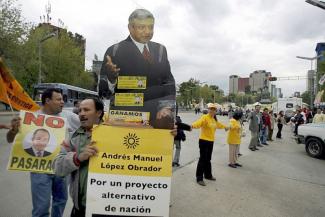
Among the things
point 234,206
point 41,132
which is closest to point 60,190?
point 41,132

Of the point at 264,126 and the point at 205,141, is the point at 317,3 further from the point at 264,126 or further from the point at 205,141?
the point at 264,126

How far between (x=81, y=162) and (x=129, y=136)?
0.46 metres

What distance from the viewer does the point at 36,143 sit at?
3.54 meters

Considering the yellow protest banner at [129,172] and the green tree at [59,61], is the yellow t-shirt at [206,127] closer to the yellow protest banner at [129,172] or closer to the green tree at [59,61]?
the yellow protest banner at [129,172]

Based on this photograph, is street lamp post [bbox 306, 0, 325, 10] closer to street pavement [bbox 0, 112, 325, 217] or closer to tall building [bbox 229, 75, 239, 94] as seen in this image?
street pavement [bbox 0, 112, 325, 217]

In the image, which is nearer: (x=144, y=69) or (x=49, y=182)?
(x=144, y=69)

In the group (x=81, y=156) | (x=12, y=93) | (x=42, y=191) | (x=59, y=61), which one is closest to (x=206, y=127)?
(x=42, y=191)

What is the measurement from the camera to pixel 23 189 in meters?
5.86

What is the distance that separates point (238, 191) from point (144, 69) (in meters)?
4.52

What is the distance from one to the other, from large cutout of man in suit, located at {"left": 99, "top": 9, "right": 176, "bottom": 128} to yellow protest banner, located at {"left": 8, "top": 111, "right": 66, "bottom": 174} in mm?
1191

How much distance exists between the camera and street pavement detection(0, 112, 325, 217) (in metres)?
5.12

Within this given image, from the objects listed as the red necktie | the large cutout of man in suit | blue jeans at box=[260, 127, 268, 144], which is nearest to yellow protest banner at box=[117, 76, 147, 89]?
the large cutout of man in suit

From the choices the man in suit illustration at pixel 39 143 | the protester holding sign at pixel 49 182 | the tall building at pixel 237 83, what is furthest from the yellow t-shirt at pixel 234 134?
the tall building at pixel 237 83

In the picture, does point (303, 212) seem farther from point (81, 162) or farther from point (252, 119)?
point (252, 119)
